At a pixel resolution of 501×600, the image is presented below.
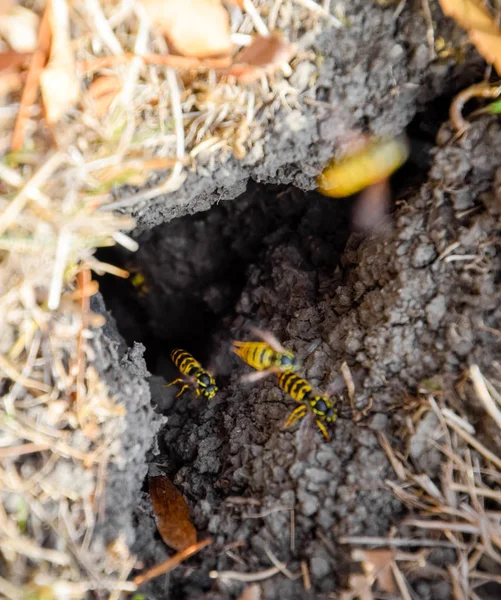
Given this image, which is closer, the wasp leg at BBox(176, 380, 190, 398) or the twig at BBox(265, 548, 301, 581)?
the twig at BBox(265, 548, 301, 581)

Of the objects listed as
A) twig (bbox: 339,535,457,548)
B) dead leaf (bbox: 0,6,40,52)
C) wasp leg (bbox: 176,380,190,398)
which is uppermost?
dead leaf (bbox: 0,6,40,52)

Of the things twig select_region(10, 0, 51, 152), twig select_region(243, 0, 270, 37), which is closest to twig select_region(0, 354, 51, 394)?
twig select_region(10, 0, 51, 152)

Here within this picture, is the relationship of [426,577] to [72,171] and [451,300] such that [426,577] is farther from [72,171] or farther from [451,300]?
[72,171]

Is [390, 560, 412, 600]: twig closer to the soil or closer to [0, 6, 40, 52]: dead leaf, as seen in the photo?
the soil

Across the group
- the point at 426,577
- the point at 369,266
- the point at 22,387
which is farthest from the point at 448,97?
the point at 22,387

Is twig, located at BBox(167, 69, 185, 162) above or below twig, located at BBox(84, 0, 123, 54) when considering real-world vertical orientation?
below

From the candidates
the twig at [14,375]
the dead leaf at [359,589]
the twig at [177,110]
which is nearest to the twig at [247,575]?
the dead leaf at [359,589]
